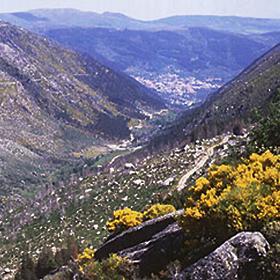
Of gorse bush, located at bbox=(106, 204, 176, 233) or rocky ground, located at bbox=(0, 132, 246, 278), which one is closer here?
gorse bush, located at bbox=(106, 204, 176, 233)

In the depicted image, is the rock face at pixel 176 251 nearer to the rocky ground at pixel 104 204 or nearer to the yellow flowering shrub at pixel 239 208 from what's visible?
the yellow flowering shrub at pixel 239 208

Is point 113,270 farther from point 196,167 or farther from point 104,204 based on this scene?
point 104,204

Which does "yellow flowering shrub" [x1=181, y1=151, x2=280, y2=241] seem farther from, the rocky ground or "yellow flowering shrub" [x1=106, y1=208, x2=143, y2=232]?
the rocky ground

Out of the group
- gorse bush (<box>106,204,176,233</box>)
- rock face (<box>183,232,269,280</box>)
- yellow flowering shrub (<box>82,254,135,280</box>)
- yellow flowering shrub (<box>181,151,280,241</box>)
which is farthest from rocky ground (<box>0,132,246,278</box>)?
rock face (<box>183,232,269,280</box>)

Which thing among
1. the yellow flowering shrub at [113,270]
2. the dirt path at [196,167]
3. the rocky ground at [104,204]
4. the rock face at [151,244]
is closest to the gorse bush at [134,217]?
the rock face at [151,244]

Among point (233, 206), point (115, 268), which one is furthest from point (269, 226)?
point (115, 268)
